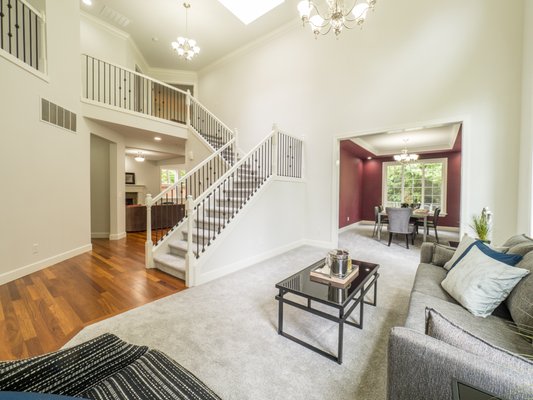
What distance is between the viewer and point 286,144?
5043mm

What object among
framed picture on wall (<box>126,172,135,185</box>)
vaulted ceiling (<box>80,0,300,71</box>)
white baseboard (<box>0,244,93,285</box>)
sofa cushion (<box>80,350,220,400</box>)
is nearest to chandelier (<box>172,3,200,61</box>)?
vaulted ceiling (<box>80,0,300,71</box>)

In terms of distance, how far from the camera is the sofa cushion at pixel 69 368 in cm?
85

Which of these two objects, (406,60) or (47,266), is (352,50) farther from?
(47,266)

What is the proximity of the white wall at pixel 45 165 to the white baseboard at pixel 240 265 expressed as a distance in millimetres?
2646

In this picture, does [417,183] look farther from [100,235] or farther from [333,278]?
[100,235]

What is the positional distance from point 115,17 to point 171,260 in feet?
Result: 20.8

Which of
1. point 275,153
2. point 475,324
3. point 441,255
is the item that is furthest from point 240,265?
point 475,324

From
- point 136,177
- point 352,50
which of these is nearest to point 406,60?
point 352,50

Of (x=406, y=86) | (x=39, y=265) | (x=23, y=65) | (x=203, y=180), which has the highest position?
(x=406, y=86)

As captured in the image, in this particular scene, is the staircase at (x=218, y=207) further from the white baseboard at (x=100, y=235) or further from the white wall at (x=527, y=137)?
the white wall at (x=527, y=137)

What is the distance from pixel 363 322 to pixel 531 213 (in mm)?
2549

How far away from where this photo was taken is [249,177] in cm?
534

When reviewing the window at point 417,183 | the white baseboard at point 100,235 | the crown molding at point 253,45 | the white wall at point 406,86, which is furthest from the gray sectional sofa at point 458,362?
the window at point 417,183

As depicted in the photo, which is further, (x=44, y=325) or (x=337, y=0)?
(x=337, y=0)
